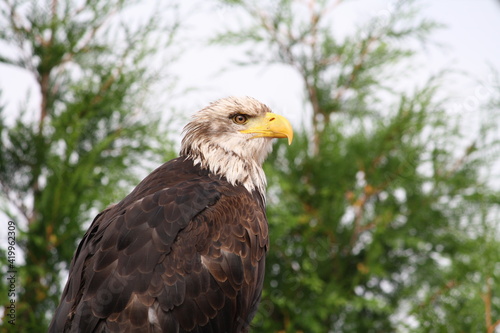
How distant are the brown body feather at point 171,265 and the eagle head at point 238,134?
30cm

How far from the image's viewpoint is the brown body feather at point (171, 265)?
3.03 meters

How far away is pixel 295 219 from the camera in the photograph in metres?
4.63

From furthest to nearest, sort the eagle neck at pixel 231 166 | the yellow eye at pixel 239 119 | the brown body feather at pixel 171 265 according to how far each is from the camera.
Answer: the yellow eye at pixel 239 119
the eagle neck at pixel 231 166
the brown body feather at pixel 171 265

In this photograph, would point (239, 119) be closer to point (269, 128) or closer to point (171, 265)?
point (269, 128)

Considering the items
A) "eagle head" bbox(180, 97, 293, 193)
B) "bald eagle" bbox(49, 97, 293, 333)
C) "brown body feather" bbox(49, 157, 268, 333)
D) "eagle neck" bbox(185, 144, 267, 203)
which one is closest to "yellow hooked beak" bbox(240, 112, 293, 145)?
"eagle head" bbox(180, 97, 293, 193)

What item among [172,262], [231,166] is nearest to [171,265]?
[172,262]

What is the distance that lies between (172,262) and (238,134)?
947mm

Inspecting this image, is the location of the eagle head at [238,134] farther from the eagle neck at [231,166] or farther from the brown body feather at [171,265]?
the brown body feather at [171,265]

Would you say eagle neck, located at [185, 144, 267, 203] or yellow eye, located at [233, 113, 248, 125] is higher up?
yellow eye, located at [233, 113, 248, 125]

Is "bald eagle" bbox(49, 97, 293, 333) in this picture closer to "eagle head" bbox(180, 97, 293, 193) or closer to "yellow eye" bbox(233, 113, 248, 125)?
"eagle head" bbox(180, 97, 293, 193)

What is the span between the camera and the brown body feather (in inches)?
119

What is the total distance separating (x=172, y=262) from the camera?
10.2ft

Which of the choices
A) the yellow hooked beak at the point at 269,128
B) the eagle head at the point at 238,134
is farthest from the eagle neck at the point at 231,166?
the yellow hooked beak at the point at 269,128

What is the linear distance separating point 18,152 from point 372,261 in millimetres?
2780
